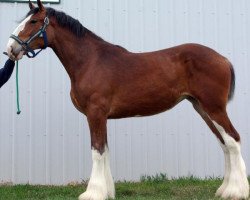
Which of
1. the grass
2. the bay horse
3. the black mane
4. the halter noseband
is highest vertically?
the black mane

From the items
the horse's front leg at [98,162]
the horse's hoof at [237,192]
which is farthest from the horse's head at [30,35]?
the horse's hoof at [237,192]

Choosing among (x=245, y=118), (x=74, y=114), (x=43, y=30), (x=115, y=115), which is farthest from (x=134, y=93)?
(x=245, y=118)

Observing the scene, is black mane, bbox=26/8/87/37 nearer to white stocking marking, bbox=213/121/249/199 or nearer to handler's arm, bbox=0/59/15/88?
handler's arm, bbox=0/59/15/88

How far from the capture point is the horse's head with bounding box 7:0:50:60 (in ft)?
15.8

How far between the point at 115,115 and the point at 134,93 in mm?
348

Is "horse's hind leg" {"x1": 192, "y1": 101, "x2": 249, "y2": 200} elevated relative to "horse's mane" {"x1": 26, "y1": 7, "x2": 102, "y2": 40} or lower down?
lower down

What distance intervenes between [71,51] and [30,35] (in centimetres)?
52

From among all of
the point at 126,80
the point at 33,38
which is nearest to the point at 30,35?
the point at 33,38

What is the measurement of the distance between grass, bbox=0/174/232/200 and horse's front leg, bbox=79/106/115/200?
412 millimetres

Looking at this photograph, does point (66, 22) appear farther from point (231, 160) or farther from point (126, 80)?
point (231, 160)

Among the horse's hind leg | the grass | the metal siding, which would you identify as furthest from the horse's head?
the horse's hind leg

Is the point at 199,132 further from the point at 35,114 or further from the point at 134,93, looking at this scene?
the point at 35,114

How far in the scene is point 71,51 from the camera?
5113mm

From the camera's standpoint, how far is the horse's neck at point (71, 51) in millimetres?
5086
